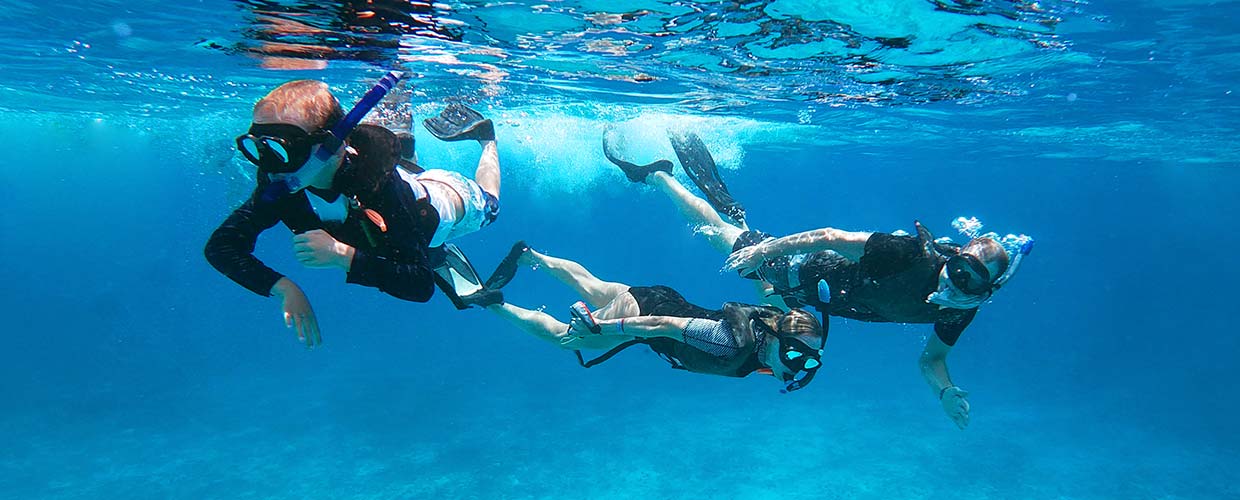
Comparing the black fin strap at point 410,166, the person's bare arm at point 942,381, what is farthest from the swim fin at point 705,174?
the black fin strap at point 410,166

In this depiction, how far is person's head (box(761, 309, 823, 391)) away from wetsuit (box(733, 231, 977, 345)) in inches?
21.1

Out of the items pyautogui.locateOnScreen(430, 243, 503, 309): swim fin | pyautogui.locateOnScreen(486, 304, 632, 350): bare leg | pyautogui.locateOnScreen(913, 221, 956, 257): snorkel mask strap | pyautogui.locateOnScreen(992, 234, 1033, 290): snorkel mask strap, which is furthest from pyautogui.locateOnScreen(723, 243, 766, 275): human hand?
pyautogui.locateOnScreen(430, 243, 503, 309): swim fin

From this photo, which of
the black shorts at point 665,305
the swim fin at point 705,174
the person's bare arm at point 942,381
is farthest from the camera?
the swim fin at point 705,174

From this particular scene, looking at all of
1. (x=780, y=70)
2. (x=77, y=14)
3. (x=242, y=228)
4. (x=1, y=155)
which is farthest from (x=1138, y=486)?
(x=1, y=155)

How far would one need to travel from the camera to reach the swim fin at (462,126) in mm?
7355

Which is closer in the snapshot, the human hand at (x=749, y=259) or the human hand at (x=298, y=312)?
the human hand at (x=298, y=312)

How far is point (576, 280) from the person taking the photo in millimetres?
8898

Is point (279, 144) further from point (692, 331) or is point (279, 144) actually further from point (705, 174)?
point (705, 174)

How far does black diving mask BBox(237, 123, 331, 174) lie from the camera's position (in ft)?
11.0

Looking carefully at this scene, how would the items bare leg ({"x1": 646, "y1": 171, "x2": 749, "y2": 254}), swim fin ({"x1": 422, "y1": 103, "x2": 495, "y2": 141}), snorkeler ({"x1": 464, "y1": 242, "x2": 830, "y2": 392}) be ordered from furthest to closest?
bare leg ({"x1": 646, "y1": 171, "x2": 749, "y2": 254}) < swim fin ({"x1": 422, "y1": 103, "x2": 495, "y2": 141}) < snorkeler ({"x1": 464, "y1": 242, "x2": 830, "y2": 392})

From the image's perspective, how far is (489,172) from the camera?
6859mm

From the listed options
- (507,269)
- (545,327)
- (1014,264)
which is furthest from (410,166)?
(1014,264)

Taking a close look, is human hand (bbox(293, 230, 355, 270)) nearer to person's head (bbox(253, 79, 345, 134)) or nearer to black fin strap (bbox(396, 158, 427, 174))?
person's head (bbox(253, 79, 345, 134))

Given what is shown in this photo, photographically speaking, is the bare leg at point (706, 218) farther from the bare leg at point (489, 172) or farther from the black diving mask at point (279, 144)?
the black diving mask at point (279, 144)
